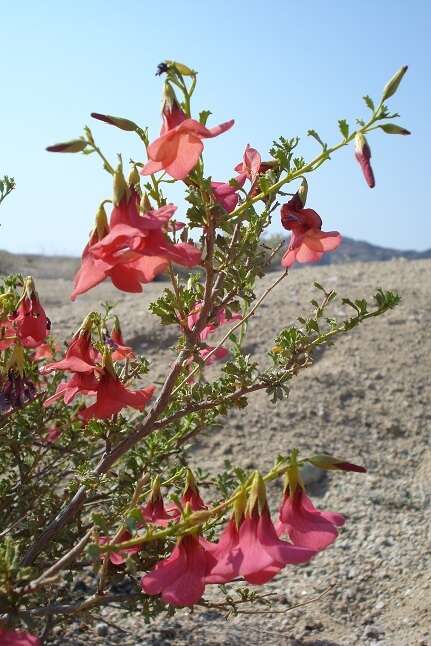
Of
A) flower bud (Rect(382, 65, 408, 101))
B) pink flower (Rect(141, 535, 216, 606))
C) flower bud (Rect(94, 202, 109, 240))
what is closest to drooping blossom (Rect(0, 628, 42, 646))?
pink flower (Rect(141, 535, 216, 606))

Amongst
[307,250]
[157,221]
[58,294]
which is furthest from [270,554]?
[58,294]

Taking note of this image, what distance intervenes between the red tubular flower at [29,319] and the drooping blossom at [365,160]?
0.74 metres

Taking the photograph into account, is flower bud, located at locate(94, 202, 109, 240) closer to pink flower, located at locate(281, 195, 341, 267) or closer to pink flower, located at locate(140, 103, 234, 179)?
pink flower, located at locate(140, 103, 234, 179)

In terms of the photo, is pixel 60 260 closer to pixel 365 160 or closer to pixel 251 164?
pixel 251 164

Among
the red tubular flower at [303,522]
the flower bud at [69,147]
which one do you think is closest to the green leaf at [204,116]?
the flower bud at [69,147]

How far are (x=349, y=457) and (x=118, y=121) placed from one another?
8.55 feet

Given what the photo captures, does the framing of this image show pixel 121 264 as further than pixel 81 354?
No

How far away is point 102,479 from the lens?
145 centimetres

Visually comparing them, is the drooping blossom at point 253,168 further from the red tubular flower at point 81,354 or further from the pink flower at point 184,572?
the pink flower at point 184,572

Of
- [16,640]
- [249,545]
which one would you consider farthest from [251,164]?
[16,640]

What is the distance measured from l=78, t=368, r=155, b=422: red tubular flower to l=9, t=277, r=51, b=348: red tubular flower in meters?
0.21

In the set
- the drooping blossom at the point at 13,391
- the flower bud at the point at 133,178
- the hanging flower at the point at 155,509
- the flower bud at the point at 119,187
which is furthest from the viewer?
the drooping blossom at the point at 13,391

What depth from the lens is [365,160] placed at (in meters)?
1.18

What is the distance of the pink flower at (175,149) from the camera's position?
3.62ft
